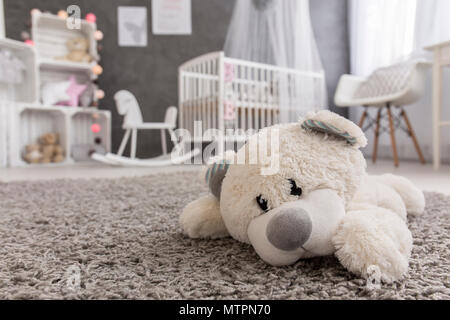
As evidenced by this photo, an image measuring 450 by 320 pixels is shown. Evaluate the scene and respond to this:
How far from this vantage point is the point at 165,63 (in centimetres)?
307

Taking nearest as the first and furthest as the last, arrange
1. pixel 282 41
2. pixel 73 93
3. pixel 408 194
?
pixel 408 194
pixel 282 41
pixel 73 93

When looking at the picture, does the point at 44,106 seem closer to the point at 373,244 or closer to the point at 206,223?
the point at 206,223

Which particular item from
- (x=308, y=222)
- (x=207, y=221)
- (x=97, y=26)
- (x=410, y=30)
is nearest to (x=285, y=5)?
(x=410, y=30)

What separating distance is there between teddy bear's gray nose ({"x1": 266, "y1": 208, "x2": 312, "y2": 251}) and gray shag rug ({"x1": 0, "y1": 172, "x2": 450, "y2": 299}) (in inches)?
1.6

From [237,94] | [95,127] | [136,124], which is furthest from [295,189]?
[95,127]

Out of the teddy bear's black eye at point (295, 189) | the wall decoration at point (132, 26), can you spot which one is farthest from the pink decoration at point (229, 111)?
the teddy bear's black eye at point (295, 189)

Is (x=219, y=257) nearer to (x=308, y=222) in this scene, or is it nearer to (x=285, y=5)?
(x=308, y=222)

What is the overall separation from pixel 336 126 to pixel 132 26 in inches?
115

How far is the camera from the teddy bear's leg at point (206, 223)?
57cm

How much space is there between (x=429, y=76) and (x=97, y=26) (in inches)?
101

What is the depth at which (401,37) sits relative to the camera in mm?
2518

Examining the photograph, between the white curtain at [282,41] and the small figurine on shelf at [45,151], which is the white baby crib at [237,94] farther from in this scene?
the small figurine on shelf at [45,151]

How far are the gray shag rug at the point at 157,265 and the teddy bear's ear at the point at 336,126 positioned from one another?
0.54ft

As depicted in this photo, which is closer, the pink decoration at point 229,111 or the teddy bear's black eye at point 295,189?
the teddy bear's black eye at point 295,189
